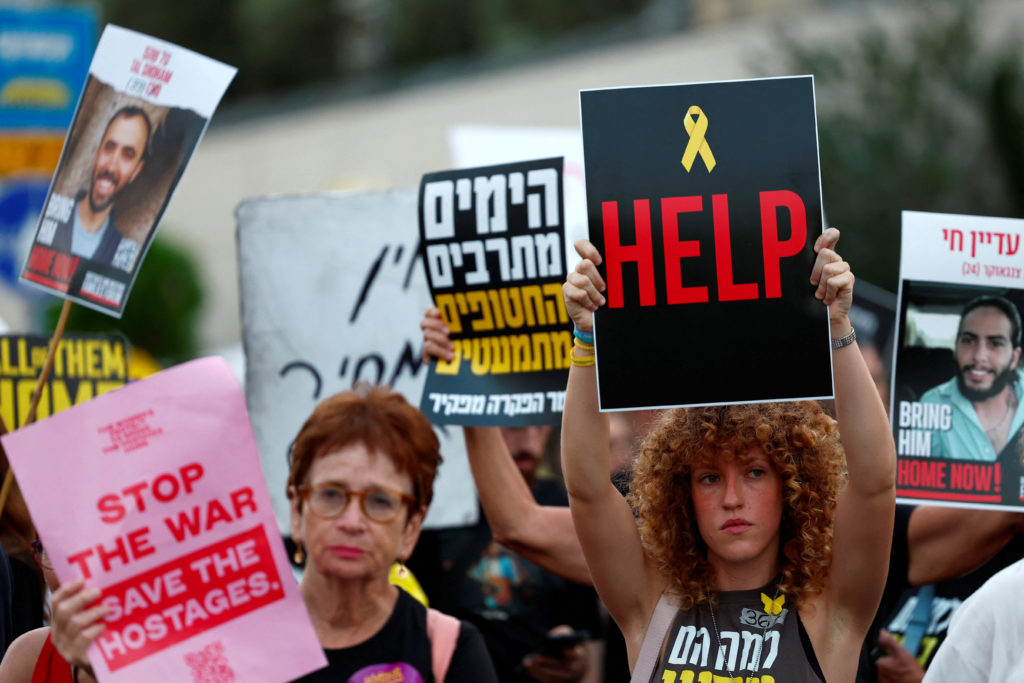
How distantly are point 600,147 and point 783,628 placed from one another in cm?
100

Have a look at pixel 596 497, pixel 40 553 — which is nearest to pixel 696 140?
pixel 596 497

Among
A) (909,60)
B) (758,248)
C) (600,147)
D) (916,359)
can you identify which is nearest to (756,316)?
(758,248)

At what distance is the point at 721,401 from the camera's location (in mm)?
2727

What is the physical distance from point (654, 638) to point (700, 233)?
796mm

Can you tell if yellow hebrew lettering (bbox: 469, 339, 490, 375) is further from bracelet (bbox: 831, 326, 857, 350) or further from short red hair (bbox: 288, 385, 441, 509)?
bracelet (bbox: 831, 326, 857, 350)

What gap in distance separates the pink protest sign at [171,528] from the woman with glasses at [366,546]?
223 mm

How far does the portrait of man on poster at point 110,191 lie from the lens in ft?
10.8

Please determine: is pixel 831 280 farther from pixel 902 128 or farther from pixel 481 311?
pixel 902 128

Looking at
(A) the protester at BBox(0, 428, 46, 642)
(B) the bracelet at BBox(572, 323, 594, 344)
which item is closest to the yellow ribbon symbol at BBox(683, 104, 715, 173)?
(B) the bracelet at BBox(572, 323, 594, 344)

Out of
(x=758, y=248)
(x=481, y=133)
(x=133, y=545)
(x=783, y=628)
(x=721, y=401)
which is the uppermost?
(x=481, y=133)

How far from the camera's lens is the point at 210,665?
107 inches

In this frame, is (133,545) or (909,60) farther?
(909,60)

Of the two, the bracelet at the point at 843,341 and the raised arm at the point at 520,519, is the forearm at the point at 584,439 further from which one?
the raised arm at the point at 520,519

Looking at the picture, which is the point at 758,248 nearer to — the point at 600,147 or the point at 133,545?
the point at 600,147
